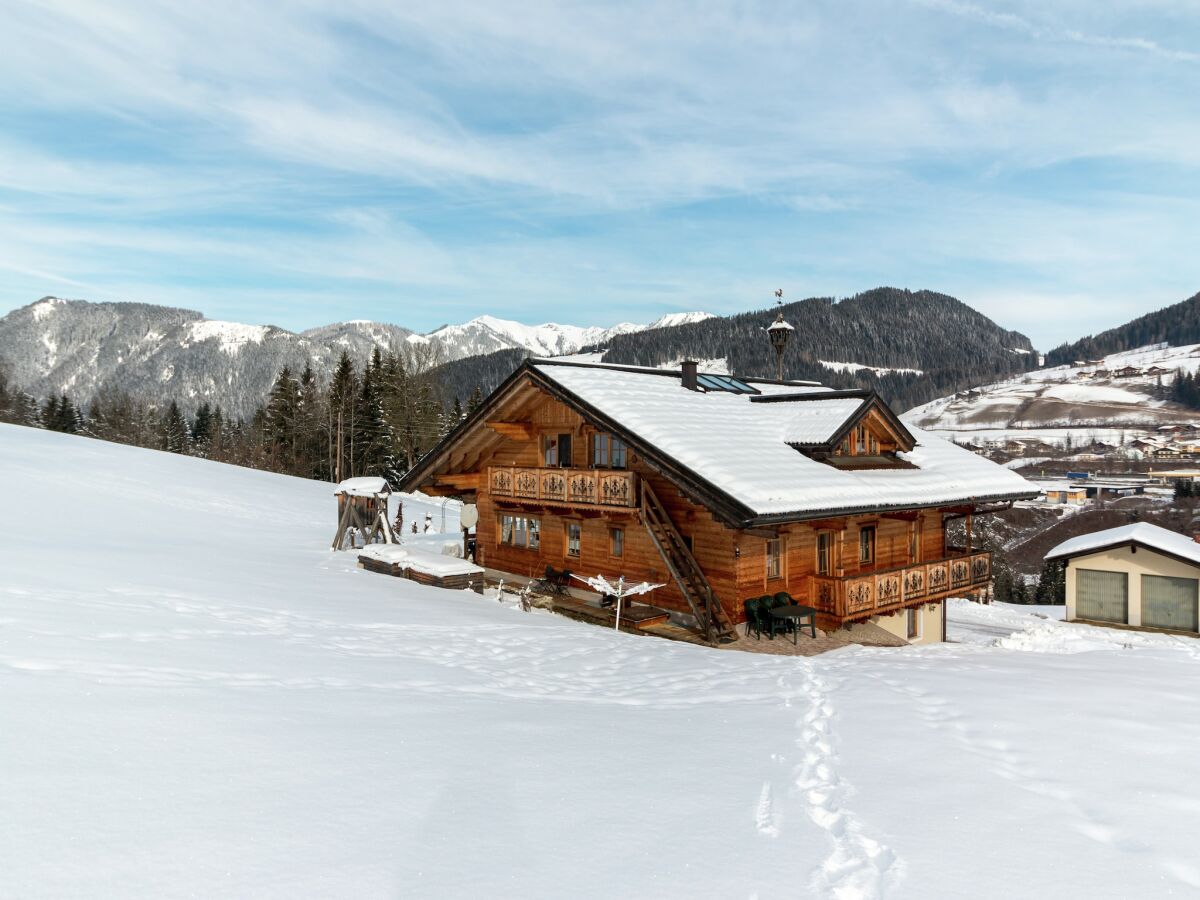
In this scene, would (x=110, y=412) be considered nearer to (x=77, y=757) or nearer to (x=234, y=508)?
(x=234, y=508)

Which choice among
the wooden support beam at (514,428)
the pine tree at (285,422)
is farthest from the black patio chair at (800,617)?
the pine tree at (285,422)

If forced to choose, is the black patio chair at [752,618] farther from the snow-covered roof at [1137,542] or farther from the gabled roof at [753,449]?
the snow-covered roof at [1137,542]

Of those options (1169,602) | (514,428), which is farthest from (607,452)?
(1169,602)

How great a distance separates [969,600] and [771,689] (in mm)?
32330

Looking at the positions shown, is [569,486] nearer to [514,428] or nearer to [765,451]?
[514,428]

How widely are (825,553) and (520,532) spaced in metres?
9.47

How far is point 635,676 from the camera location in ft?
37.9

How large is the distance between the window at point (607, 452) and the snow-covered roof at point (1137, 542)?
17.6 meters

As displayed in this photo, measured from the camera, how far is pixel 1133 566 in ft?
88.9

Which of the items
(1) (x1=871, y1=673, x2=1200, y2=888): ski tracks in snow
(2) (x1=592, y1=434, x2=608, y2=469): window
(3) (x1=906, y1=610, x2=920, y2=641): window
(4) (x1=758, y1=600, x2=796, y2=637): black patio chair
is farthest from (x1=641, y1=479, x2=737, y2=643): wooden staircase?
(3) (x1=906, y1=610, x2=920, y2=641): window

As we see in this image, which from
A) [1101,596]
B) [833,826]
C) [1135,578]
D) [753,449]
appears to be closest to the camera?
[833,826]

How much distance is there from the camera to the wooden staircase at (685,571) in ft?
55.9

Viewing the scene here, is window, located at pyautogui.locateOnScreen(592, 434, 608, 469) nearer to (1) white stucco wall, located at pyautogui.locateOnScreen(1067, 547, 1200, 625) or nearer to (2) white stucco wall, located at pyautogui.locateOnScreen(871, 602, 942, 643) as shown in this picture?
(2) white stucco wall, located at pyautogui.locateOnScreen(871, 602, 942, 643)

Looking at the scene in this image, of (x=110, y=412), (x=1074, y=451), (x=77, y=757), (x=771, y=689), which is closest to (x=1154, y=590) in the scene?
(x=771, y=689)
